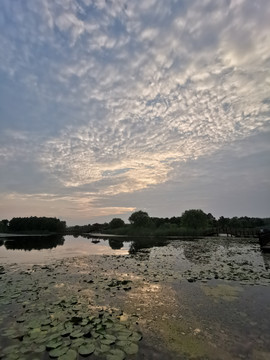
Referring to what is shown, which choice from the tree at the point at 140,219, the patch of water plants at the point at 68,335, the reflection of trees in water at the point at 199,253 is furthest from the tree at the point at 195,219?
the patch of water plants at the point at 68,335

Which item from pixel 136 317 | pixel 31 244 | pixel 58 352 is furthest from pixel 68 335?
pixel 31 244

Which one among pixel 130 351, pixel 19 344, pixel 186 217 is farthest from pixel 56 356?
pixel 186 217

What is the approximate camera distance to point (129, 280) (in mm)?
11312

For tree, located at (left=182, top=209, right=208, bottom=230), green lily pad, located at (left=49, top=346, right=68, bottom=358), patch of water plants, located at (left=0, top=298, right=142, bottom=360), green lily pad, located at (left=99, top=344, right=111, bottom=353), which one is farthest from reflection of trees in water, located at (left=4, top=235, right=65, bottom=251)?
tree, located at (left=182, top=209, right=208, bottom=230)

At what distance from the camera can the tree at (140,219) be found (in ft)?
268

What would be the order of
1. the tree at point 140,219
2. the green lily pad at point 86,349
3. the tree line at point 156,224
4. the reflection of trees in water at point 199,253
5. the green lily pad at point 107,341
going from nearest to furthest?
the green lily pad at point 86,349
the green lily pad at point 107,341
the reflection of trees in water at point 199,253
the tree line at point 156,224
the tree at point 140,219

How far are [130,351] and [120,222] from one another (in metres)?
110

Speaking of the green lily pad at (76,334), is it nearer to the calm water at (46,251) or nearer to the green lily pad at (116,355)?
the green lily pad at (116,355)

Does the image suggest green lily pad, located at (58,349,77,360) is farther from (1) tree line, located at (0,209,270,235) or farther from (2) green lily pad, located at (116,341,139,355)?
(1) tree line, located at (0,209,270,235)

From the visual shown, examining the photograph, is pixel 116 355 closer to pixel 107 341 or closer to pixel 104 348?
pixel 104 348

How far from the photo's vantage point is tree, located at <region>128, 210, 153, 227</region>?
3221 inches

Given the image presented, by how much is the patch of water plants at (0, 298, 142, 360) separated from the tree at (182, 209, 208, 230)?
65.7 m

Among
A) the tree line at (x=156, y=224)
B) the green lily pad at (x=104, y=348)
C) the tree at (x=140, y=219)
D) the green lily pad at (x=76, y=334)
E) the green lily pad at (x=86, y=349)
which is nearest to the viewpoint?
the green lily pad at (x=86, y=349)

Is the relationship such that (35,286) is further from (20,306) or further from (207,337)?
(207,337)
